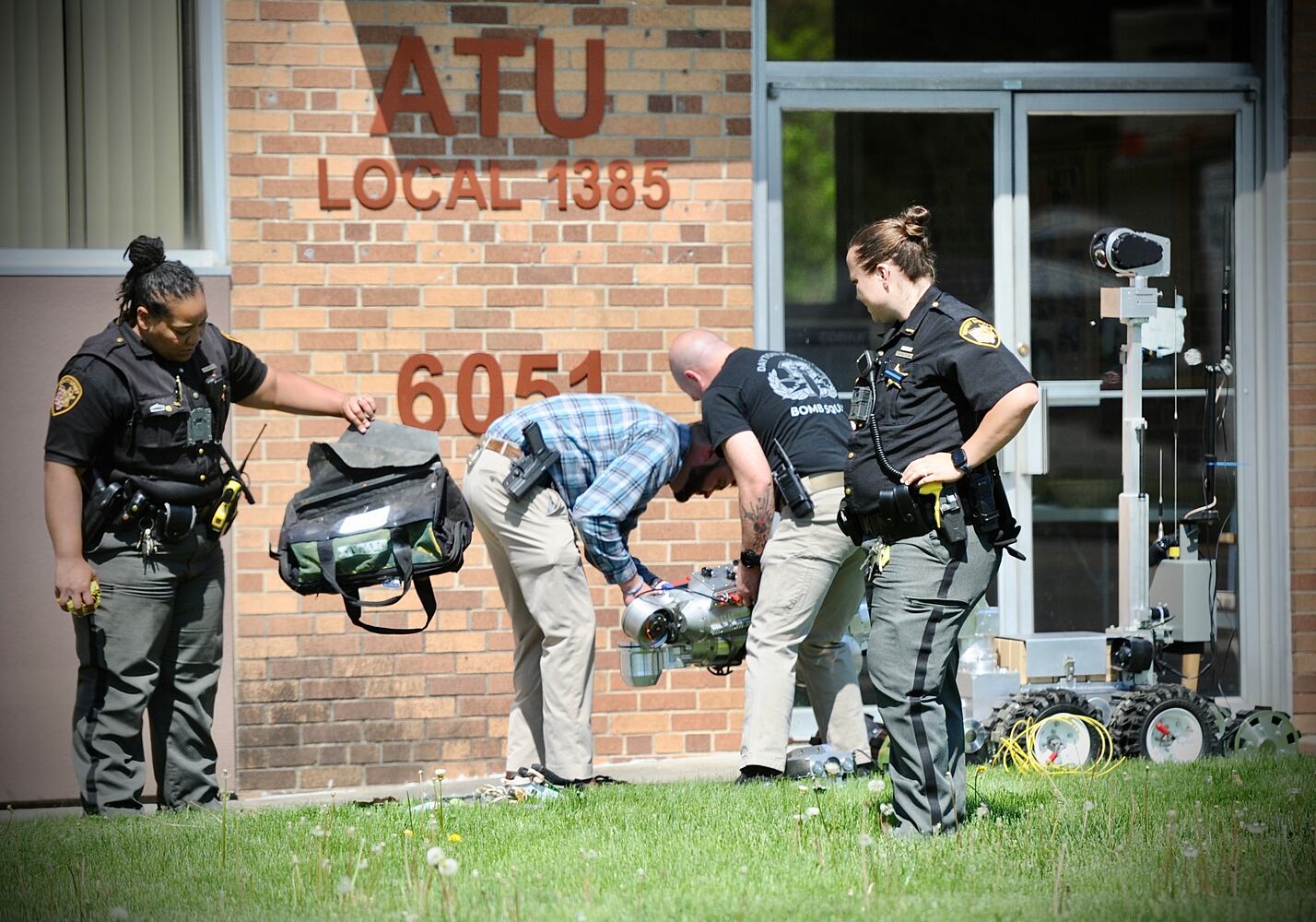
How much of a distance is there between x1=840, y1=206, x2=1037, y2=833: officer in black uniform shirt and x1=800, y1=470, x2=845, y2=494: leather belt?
3.54 feet

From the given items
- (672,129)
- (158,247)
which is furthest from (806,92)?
(158,247)

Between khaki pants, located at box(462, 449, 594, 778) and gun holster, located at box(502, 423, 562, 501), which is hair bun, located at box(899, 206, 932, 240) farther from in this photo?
khaki pants, located at box(462, 449, 594, 778)

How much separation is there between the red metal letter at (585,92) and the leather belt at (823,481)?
7.29 ft

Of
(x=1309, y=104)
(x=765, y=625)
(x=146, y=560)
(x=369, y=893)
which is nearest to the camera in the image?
(x=369, y=893)

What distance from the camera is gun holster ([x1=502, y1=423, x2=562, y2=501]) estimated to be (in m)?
6.12

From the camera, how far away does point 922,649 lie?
194 inches

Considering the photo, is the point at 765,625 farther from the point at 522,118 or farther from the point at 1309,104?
the point at 1309,104

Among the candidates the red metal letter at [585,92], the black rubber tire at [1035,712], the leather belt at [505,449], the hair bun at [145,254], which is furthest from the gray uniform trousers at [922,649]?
the red metal letter at [585,92]

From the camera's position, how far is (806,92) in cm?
782

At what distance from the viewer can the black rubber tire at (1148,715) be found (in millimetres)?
6727

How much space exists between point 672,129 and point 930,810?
374 cm

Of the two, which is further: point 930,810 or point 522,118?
point 522,118

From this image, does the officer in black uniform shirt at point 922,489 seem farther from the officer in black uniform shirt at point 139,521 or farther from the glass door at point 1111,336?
the glass door at point 1111,336

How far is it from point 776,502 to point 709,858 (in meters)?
1.80
